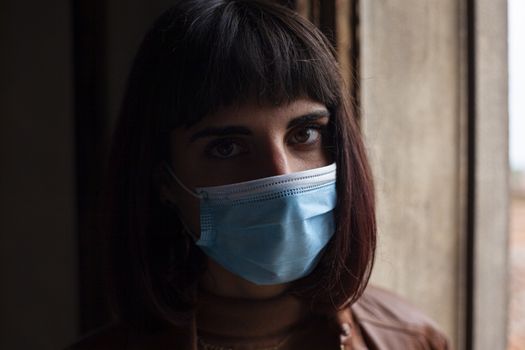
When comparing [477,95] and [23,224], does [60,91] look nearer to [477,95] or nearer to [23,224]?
[23,224]

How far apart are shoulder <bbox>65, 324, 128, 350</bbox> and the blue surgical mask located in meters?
0.30

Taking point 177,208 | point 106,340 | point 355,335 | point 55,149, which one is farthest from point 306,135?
point 55,149

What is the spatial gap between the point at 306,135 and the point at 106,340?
0.65 metres

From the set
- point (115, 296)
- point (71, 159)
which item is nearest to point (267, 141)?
point (115, 296)

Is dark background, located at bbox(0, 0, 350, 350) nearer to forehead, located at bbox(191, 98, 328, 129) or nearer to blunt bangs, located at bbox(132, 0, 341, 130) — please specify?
blunt bangs, located at bbox(132, 0, 341, 130)

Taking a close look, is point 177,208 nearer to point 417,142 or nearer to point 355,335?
point 355,335

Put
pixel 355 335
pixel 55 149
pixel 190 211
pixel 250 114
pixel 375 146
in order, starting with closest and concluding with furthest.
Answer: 1. pixel 250 114
2. pixel 190 211
3. pixel 355 335
4. pixel 375 146
5. pixel 55 149

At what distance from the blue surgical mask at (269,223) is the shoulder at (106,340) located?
0.30 meters

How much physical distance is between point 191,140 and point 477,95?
945 mm

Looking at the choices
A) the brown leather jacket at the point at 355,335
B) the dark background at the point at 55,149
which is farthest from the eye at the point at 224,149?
the dark background at the point at 55,149

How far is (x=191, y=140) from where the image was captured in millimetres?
1192

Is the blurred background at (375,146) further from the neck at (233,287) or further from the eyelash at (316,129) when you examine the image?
the neck at (233,287)

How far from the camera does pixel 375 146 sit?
1.60 meters

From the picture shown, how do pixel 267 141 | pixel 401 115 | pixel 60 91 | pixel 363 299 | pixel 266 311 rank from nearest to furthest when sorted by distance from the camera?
pixel 267 141, pixel 266 311, pixel 363 299, pixel 401 115, pixel 60 91
